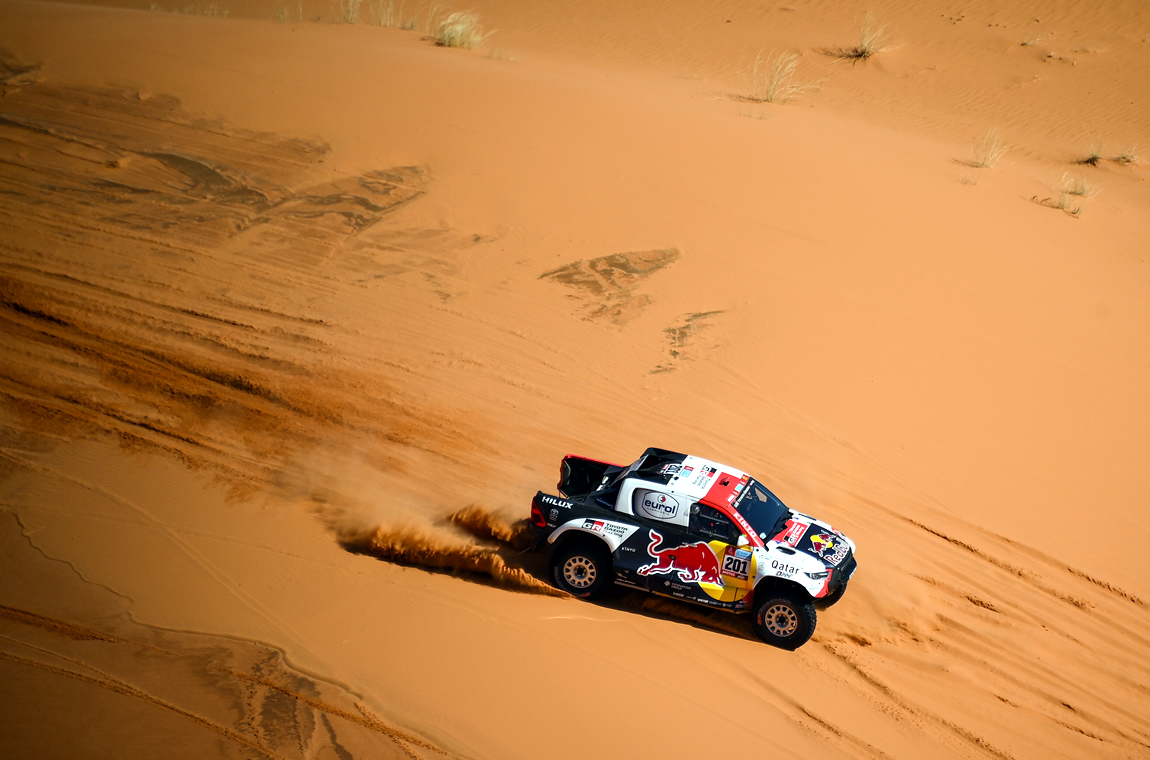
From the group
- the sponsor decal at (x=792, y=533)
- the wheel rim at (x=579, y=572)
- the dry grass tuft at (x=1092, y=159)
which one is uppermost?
the dry grass tuft at (x=1092, y=159)

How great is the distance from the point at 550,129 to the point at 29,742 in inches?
592

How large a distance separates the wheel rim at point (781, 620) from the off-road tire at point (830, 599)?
392 mm

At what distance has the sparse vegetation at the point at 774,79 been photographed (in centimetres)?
2278

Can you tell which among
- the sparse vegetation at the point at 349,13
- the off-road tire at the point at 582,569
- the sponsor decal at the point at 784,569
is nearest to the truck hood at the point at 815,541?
the sponsor decal at the point at 784,569

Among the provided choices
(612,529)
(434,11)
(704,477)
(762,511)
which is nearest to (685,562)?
(612,529)

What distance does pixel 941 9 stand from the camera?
2756 cm

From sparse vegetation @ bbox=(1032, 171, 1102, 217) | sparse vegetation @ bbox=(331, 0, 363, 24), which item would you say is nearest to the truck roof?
sparse vegetation @ bbox=(1032, 171, 1102, 217)

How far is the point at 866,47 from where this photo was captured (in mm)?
26062

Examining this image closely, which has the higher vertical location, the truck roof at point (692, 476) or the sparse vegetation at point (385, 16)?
the sparse vegetation at point (385, 16)

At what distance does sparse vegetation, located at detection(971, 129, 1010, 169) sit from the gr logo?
15.0 meters

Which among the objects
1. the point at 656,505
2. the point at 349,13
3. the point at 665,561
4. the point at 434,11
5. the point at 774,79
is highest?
the point at 774,79

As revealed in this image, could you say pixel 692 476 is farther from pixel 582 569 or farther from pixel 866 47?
pixel 866 47

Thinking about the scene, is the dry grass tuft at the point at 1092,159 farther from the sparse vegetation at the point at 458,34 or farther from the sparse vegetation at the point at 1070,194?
the sparse vegetation at the point at 458,34

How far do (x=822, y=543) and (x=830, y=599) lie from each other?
72cm
